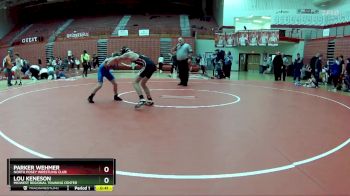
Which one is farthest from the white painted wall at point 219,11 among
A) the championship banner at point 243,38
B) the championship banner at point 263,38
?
the championship banner at point 263,38

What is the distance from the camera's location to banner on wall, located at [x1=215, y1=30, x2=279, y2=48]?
82.2 feet

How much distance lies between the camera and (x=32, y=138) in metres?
5.04

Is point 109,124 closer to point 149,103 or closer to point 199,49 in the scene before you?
point 149,103

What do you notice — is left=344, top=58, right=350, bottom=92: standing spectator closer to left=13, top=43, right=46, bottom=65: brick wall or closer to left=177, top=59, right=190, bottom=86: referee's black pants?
left=177, top=59, right=190, bottom=86: referee's black pants

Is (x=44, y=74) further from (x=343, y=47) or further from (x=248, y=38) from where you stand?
(x=343, y=47)

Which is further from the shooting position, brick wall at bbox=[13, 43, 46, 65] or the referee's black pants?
brick wall at bbox=[13, 43, 46, 65]

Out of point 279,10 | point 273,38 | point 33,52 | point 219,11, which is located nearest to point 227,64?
point 273,38

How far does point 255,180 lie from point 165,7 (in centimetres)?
3755

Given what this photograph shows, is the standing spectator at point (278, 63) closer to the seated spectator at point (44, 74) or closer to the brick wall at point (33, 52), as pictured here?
the seated spectator at point (44, 74)
